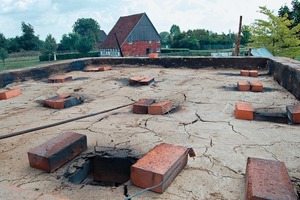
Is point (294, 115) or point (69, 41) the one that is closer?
point (294, 115)

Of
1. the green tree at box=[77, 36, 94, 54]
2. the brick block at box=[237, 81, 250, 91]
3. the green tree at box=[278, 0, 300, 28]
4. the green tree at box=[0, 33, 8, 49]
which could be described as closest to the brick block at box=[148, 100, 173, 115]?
the brick block at box=[237, 81, 250, 91]

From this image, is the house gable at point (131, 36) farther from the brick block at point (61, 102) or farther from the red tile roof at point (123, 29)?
the brick block at point (61, 102)

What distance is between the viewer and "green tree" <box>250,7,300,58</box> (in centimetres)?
1891

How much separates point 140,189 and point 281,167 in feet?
3.10

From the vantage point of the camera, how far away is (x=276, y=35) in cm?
1955

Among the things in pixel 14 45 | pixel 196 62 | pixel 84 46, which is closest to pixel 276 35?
pixel 196 62

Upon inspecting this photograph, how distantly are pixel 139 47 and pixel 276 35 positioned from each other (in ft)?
65.2

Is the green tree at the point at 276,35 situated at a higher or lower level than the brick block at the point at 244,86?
higher

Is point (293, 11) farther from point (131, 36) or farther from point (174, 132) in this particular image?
point (174, 132)

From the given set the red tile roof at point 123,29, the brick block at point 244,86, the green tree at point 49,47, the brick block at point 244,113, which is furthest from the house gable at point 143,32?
the brick block at point 244,113

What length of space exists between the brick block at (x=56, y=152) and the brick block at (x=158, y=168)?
0.61 m

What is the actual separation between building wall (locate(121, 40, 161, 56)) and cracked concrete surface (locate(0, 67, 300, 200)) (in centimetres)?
2914

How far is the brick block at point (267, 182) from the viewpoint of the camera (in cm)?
132

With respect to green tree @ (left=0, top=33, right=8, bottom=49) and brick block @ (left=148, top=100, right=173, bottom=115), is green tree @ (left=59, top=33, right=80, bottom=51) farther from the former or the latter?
brick block @ (left=148, top=100, right=173, bottom=115)
